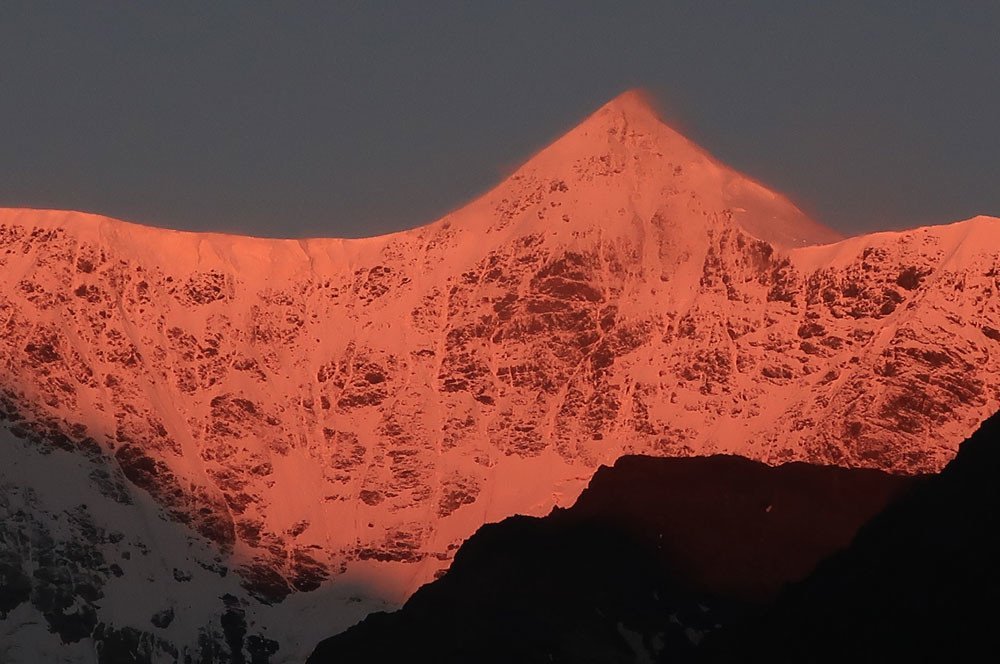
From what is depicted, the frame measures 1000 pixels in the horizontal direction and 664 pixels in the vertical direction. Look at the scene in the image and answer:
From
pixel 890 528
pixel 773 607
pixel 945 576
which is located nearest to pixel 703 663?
pixel 773 607

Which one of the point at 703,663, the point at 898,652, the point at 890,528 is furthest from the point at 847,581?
the point at 703,663

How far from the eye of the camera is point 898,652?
467 feet

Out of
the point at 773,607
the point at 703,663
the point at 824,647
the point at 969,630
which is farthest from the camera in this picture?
the point at 703,663

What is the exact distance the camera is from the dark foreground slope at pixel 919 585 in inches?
5487

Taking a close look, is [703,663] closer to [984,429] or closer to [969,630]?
[984,429]

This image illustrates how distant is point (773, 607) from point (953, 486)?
77.8 feet

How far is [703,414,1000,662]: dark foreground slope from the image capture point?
139 meters

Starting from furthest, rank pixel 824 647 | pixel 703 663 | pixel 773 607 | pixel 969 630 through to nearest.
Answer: pixel 703 663 < pixel 773 607 < pixel 824 647 < pixel 969 630

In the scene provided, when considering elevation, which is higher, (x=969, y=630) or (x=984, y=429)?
(x=984, y=429)

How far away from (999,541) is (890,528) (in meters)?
15.0

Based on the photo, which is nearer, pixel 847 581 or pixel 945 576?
pixel 945 576

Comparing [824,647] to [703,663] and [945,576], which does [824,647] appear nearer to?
[945,576]

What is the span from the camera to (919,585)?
477 ft

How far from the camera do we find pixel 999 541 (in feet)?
464
